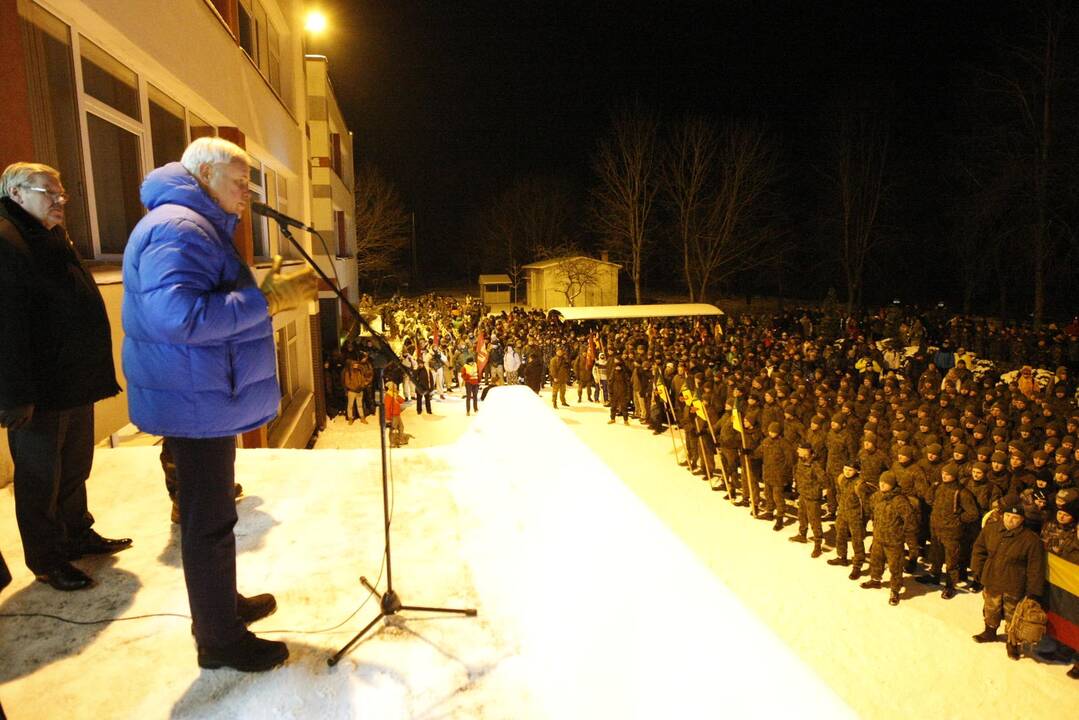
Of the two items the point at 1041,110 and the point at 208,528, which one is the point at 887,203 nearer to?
the point at 1041,110

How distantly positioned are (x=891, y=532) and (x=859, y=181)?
32.4 meters

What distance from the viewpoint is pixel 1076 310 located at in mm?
29594

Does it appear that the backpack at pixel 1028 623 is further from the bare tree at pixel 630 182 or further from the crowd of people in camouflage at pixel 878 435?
the bare tree at pixel 630 182

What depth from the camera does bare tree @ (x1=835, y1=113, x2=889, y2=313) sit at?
115 feet

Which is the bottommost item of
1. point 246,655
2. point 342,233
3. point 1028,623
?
point 1028,623

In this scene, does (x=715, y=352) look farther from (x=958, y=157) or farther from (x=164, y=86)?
(x=958, y=157)

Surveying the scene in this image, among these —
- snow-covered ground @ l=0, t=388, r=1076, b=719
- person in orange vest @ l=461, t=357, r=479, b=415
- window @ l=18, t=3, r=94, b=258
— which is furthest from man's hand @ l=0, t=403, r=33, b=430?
person in orange vest @ l=461, t=357, r=479, b=415

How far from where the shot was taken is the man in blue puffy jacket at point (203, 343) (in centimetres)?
193

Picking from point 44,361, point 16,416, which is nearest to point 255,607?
point 16,416

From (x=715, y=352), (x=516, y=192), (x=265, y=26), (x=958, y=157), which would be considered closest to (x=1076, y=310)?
(x=958, y=157)

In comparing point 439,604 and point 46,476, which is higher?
point 46,476

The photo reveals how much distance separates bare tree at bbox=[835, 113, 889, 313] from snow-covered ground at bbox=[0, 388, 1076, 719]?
35094 millimetres

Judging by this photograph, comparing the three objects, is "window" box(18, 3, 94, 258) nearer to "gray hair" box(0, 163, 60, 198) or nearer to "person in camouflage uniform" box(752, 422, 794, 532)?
"gray hair" box(0, 163, 60, 198)

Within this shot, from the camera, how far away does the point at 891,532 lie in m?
8.39
